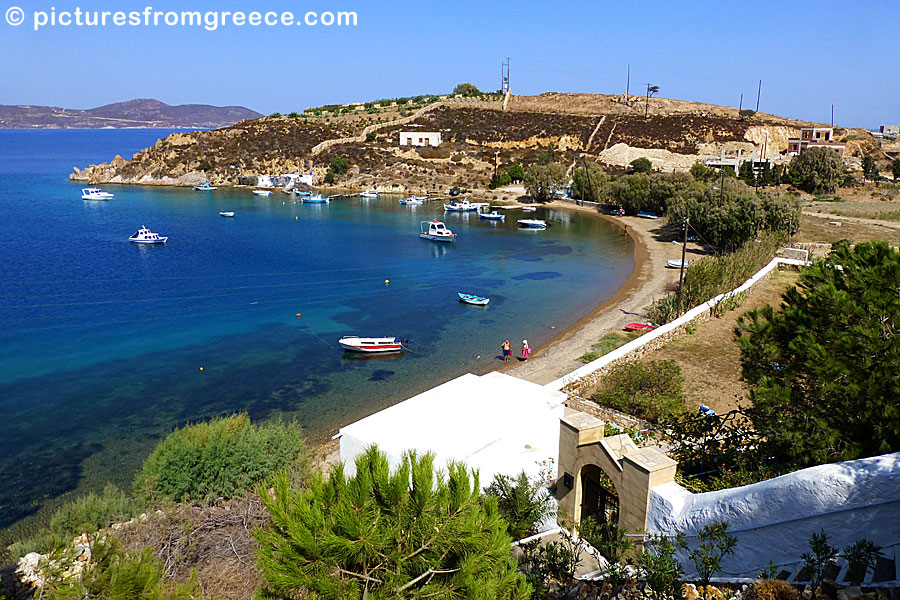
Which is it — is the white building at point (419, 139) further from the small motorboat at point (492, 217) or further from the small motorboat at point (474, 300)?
the small motorboat at point (474, 300)

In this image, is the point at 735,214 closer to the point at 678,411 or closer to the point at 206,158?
the point at 678,411

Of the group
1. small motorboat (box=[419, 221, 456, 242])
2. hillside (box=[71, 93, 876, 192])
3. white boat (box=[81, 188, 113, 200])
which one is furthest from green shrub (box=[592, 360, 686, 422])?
white boat (box=[81, 188, 113, 200])

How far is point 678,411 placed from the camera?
15305mm

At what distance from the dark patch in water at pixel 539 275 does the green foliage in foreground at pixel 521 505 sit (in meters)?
30.0

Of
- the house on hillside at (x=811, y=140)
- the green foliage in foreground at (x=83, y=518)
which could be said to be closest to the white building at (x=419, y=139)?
the house on hillside at (x=811, y=140)

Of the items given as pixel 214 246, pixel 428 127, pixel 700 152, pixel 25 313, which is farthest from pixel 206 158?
pixel 700 152

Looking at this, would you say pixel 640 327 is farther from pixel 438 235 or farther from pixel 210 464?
pixel 438 235

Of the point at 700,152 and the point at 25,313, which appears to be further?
the point at 700,152

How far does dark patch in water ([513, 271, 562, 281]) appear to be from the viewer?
3962 cm

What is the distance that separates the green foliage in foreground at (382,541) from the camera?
5.21m

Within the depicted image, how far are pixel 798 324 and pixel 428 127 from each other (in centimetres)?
9762

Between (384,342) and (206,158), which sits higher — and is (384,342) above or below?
below

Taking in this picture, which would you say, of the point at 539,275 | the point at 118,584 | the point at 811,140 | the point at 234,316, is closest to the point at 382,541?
the point at 118,584

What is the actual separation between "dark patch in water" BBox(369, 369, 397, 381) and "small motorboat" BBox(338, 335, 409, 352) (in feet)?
5.17
